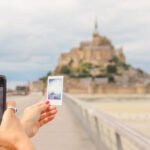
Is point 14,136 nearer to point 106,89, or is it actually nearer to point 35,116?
point 35,116

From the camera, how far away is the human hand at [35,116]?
2.21 m

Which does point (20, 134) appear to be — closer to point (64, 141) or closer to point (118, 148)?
point (118, 148)

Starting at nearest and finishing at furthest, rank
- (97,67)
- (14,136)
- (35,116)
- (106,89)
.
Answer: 1. (14,136)
2. (35,116)
3. (106,89)
4. (97,67)

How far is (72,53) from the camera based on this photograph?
196 m

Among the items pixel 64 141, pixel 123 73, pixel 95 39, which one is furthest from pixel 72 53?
pixel 64 141

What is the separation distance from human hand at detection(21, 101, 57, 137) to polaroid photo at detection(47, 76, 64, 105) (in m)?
0.04

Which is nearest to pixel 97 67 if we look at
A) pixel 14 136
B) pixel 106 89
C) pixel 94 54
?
pixel 94 54

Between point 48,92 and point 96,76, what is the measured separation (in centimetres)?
17003

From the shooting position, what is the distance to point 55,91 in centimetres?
252

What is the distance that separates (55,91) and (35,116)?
265 mm

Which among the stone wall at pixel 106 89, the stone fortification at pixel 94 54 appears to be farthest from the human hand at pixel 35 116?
the stone fortification at pixel 94 54

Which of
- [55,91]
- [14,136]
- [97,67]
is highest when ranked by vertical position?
[97,67]

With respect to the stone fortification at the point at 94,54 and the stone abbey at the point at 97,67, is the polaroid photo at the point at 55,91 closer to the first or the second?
the stone abbey at the point at 97,67

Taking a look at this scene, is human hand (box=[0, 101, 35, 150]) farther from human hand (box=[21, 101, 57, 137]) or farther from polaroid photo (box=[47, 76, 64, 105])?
polaroid photo (box=[47, 76, 64, 105])
